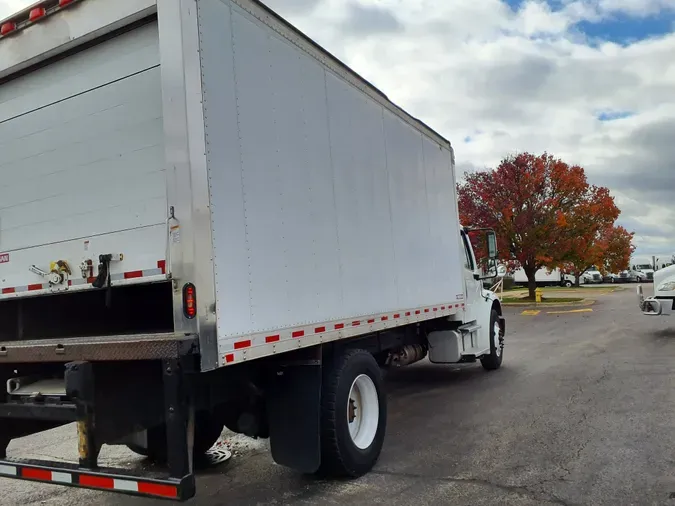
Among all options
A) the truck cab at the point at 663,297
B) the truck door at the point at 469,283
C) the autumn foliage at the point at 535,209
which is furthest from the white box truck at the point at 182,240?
the autumn foliage at the point at 535,209

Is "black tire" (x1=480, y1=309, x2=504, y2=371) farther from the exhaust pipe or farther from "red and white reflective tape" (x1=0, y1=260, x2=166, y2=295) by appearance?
"red and white reflective tape" (x1=0, y1=260, x2=166, y2=295)

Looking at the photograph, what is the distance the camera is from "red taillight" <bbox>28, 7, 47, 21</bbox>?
435cm

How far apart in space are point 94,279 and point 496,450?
3927mm

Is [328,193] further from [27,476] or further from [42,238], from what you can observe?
[27,476]

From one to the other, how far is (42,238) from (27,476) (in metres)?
1.77

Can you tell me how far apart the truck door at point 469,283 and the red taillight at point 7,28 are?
21.4ft

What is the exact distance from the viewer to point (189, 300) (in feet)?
11.3

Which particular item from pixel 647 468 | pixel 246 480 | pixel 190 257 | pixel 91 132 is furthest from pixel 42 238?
pixel 647 468

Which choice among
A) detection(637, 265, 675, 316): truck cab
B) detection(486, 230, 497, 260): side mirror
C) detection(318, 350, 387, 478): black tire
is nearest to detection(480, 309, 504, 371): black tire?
detection(486, 230, 497, 260): side mirror

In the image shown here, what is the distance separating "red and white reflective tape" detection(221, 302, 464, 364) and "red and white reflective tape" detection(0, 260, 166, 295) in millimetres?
693

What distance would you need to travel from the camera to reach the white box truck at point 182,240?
358cm

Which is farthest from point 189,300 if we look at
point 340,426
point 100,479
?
point 340,426

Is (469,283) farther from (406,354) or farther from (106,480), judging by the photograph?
(106,480)

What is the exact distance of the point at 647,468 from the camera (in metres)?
4.92
